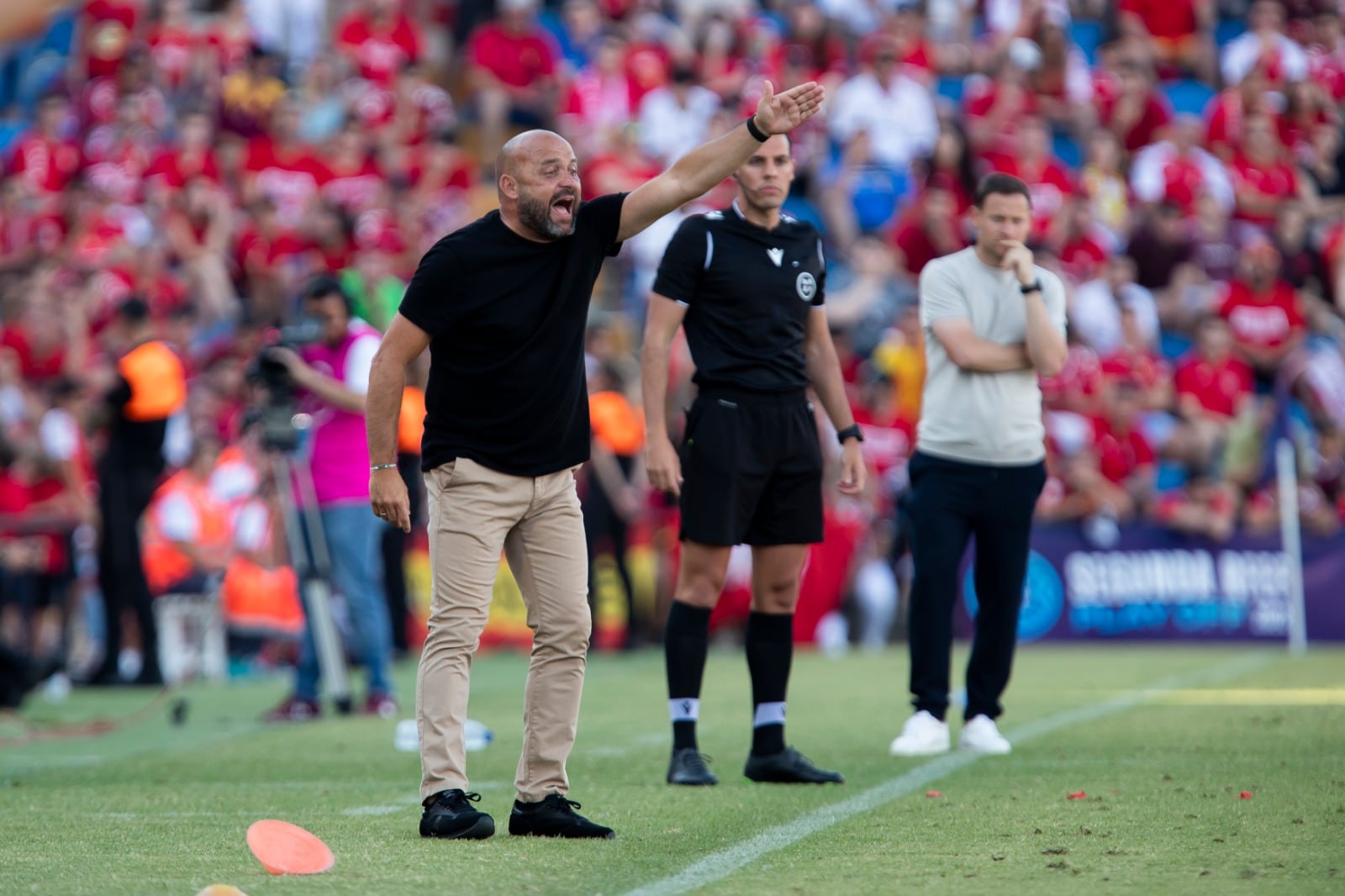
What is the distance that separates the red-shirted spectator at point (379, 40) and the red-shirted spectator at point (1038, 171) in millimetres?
6915

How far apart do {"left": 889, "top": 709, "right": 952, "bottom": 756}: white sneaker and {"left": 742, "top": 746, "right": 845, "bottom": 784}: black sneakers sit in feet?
2.63

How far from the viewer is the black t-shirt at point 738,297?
6977mm

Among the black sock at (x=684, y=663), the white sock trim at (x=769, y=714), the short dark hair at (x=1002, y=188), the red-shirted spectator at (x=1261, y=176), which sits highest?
the red-shirted spectator at (x=1261, y=176)

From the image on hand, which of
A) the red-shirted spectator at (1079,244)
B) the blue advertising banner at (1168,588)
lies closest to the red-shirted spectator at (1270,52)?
the red-shirted spectator at (1079,244)

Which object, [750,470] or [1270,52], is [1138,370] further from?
[750,470]

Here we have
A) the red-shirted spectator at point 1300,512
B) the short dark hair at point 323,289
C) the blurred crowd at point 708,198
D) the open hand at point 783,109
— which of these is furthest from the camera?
the blurred crowd at point 708,198

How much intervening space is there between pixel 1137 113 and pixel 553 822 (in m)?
15.0

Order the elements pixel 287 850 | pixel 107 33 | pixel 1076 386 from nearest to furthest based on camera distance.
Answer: pixel 287 850, pixel 1076 386, pixel 107 33

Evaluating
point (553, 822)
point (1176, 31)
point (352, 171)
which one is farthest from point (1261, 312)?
point (553, 822)

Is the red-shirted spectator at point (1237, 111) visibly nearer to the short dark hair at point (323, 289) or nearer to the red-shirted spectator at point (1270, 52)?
the red-shirted spectator at point (1270, 52)

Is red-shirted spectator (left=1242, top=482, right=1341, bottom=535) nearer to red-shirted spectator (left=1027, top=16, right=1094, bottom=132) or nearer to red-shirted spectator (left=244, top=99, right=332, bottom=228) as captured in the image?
red-shirted spectator (left=1027, top=16, right=1094, bottom=132)

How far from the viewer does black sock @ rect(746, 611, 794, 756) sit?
23.1 ft

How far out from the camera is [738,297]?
6977mm

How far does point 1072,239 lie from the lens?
17.7m
